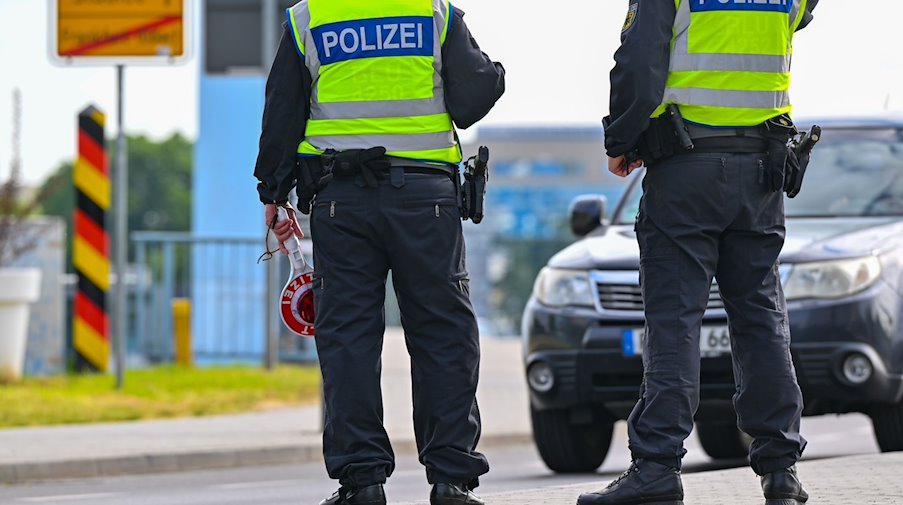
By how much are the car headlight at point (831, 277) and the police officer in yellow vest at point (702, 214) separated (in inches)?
105

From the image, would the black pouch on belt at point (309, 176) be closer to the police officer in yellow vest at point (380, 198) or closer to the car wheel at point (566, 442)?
the police officer in yellow vest at point (380, 198)

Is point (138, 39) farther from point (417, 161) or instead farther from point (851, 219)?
point (417, 161)

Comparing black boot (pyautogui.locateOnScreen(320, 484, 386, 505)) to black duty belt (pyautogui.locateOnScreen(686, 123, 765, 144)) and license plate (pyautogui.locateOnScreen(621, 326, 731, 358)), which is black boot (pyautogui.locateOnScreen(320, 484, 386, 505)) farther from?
license plate (pyautogui.locateOnScreen(621, 326, 731, 358))

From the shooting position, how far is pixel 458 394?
231 inches

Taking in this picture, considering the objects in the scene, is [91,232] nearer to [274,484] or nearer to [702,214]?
[274,484]

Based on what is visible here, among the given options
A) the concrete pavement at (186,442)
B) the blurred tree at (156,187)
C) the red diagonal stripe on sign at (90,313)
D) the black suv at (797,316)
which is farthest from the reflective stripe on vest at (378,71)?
the blurred tree at (156,187)

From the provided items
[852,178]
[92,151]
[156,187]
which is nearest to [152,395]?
[92,151]

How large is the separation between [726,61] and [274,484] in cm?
433

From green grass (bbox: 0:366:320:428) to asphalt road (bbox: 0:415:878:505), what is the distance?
2238 millimetres

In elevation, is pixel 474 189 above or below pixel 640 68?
below

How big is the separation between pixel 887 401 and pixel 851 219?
108 centimetres

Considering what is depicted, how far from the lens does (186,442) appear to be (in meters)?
10.9

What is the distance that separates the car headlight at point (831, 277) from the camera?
845 cm

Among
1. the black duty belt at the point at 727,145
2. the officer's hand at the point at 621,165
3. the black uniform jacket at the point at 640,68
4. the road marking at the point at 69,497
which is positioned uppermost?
the black uniform jacket at the point at 640,68
